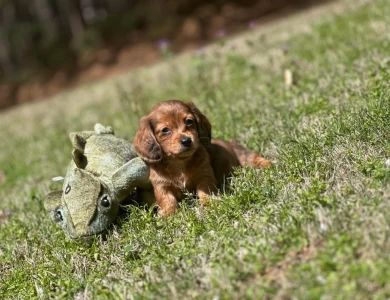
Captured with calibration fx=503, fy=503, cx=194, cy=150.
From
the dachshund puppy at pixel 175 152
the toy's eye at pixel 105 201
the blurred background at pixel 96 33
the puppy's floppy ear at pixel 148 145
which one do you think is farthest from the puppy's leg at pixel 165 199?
the blurred background at pixel 96 33

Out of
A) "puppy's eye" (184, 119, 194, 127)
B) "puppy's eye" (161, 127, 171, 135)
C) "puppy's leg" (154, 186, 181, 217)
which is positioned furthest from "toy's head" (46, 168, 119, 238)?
"puppy's eye" (184, 119, 194, 127)

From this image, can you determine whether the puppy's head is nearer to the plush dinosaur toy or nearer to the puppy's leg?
the plush dinosaur toy

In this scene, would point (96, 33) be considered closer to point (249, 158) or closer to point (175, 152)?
point (249, 158)

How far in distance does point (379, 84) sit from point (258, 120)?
1499mm

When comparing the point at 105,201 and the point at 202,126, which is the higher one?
the point at 202,126

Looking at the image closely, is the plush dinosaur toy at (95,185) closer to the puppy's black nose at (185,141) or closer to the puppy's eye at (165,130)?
the puppy's eye at (165,130)

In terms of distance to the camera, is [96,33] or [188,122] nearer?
[188,122]

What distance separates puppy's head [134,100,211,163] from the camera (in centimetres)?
440

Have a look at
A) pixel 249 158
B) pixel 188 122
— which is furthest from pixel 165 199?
pixel 249 158

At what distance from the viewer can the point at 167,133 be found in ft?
14.7

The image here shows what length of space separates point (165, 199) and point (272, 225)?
1320 mm

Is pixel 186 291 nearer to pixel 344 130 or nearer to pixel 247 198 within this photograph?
pixel 247 198

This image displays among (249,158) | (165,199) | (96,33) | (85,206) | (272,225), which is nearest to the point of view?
(272,225)

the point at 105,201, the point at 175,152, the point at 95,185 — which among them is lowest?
the point at 105,201
